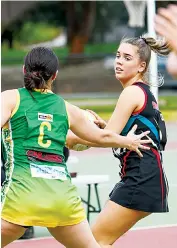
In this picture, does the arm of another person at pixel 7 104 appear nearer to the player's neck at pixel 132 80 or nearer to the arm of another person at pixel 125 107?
the arm of another person at pixel 125 107

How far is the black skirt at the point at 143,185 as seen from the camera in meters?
6.10

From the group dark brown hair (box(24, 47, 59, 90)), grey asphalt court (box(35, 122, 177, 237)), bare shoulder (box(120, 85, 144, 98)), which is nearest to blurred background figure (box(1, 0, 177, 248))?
grey asphalt court (box(35, 122, 177, 237))

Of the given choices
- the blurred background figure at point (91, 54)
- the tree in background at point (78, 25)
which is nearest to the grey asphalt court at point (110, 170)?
the blurred background figure at point (91, 54)

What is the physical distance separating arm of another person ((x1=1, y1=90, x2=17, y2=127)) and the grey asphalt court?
374 cm

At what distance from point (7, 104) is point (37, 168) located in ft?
1.53

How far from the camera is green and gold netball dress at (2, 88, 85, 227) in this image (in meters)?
5.38

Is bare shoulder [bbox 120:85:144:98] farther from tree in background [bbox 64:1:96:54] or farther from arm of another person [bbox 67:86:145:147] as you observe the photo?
tree in background [bbox 64:1:96:54]

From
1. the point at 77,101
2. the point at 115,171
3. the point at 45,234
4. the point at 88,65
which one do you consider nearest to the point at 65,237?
the point at 45,234

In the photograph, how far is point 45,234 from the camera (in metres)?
8.96

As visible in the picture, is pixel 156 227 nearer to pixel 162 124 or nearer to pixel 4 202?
pixel 162 124

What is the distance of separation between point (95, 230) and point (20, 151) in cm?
102

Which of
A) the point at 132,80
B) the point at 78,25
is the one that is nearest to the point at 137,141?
the point at 132,80

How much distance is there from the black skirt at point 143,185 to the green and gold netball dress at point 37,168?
26.2 inches

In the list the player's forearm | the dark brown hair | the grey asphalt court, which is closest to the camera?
the dark brown hair
